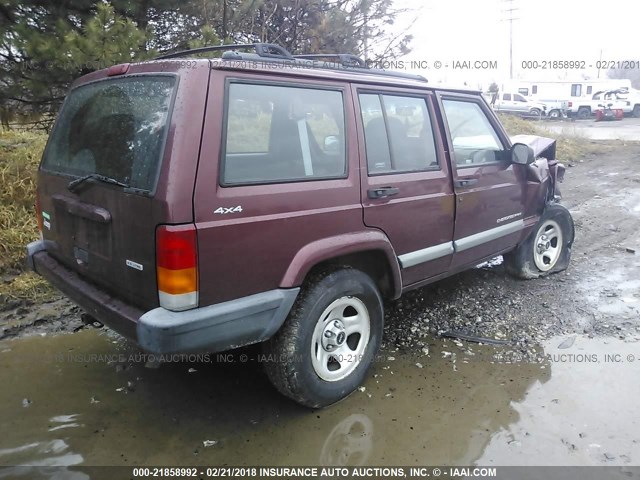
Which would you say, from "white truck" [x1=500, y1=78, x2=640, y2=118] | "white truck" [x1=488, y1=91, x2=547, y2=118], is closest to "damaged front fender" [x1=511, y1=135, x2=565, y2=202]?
"white truck" [x1=488, y1=91, x2=547, y2=118]

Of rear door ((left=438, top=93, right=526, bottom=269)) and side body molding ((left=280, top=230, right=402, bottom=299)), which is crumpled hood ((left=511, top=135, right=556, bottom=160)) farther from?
side body molding ((left=280, top=230, right=402, bottom=299))

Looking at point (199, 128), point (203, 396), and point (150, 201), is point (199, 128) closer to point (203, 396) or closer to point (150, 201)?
point (150, 201)

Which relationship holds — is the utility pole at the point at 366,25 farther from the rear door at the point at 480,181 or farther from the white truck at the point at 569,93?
the white truck at the point at 569,93

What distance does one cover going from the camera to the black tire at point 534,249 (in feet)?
15.2

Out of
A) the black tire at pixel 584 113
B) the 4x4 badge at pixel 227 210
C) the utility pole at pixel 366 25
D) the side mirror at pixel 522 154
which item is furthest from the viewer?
the black tire at pixel 584 113

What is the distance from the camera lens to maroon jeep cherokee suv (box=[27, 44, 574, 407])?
2.22 meters

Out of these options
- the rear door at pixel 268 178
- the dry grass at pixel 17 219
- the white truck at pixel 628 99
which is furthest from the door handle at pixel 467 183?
the white truck at pixel 628 99

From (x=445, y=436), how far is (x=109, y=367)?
2256 millimetres

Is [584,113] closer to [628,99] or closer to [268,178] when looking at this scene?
[628,99]

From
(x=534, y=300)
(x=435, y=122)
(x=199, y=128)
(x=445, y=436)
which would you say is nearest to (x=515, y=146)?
(x=435, y=122)


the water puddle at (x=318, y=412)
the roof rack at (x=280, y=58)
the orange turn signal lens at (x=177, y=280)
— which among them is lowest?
the water puddle at (x=318, y=412)

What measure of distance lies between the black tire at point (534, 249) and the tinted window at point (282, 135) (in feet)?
8.58

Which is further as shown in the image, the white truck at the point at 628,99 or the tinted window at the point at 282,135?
the white truck at the point at 628,99

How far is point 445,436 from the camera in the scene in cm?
266
